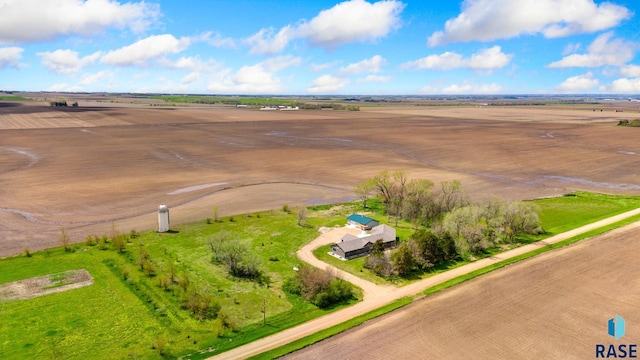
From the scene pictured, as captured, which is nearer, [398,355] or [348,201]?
[398,355]

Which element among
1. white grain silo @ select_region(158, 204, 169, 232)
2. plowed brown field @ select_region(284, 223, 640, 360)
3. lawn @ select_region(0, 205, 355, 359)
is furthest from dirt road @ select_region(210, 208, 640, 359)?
white grain silo @ select_region(158, 204, 169, 232)

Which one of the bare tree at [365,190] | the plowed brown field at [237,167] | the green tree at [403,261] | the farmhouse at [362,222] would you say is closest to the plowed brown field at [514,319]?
the green tree at [403,261]

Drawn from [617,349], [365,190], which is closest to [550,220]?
[365,190]

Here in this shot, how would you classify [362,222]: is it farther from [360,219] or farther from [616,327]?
[616,327]

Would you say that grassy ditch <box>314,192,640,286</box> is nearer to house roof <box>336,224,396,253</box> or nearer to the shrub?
house roof <box>336,224,396,253</box>

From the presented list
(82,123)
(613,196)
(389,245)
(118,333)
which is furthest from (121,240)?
(82,123)

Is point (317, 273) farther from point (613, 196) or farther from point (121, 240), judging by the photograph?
point (613, 196)
